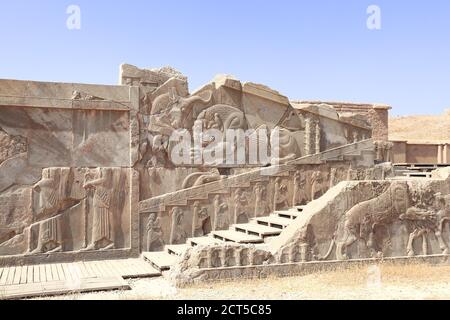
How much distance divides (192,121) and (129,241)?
300 cm

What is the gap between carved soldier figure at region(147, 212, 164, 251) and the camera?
30.7 ft

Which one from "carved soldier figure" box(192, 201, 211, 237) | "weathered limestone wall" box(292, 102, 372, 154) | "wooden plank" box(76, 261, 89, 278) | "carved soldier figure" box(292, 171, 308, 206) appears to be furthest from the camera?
"weathered limestone wall" box(292, 102, 372, 154)

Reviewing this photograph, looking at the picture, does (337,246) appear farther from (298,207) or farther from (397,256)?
(298,207)

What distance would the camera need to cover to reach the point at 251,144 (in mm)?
10508

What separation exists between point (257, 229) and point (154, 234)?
2231 mm

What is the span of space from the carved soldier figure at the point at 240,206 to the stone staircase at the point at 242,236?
19 cm

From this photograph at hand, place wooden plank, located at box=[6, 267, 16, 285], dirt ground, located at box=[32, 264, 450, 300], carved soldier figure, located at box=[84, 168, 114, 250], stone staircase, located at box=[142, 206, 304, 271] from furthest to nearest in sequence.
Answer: carved soldier figure, located at box=[84, 168, 114, 250] < stone staircase, located at box=[142, 206, 304, 271] < wooden plank, located at box=[6, 267, 16, 285] < dirt ground, located at box=[32, 264, 450, 300]

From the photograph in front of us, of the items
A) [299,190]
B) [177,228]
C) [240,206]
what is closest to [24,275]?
[177,228]

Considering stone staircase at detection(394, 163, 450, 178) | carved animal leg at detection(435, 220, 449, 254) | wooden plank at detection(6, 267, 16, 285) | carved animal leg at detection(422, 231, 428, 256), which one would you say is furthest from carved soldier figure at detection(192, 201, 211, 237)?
stone staircase at detection(394, 163, 450, 178)

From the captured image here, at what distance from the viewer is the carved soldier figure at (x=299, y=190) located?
1065 centimetres

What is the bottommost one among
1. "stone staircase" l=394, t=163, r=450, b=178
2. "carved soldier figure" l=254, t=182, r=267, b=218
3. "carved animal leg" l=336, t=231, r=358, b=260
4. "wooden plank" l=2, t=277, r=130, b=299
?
"wooden plank" l=2, t=277, r=130, b=299

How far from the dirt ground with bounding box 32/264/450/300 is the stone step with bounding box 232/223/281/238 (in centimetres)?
132

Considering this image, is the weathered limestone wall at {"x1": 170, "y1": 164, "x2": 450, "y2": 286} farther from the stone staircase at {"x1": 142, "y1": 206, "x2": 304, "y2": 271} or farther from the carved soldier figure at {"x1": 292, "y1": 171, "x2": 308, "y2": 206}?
the carved soldier figure at {"x1": 292, "y1": 171, "x2": 308, "y2": 206}
